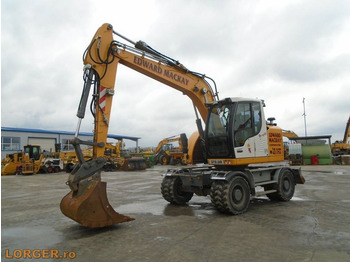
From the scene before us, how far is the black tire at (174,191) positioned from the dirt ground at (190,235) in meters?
0.24

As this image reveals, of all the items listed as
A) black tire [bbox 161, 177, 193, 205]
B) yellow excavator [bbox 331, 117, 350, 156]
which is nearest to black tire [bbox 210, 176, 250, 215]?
black tire [bbox 161, 177, 193, 205]

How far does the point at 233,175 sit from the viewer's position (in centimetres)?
673

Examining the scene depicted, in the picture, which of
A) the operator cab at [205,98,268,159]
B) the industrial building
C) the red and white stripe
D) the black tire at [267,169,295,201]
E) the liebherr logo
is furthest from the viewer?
the industrial building

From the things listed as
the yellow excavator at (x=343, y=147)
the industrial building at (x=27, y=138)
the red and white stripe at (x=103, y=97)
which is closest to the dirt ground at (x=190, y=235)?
the red and white stripe at (x=103, y=97)

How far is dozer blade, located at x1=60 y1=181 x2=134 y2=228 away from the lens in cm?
502

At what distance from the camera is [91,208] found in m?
5.17

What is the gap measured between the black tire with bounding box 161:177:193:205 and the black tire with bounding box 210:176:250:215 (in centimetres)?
153

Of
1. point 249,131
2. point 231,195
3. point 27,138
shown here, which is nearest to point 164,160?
point 27,138

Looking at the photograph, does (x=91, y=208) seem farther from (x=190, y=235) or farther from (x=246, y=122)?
(x=246, y=122)

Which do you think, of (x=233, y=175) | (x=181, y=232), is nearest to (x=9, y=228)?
(x=181, y=232)

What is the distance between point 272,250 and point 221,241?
85cm

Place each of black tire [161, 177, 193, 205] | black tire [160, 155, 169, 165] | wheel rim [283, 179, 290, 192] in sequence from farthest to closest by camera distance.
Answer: black tire [160, 155, 169, 165] < wheel rim [283, 179, 290, 192] < black tire [161, 177, 193, 205]

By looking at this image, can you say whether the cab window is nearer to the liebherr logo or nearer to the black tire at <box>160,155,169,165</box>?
the liebherr logo

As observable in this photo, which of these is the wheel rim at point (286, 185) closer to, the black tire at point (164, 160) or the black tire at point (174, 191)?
the black tire at point (174, 191)
